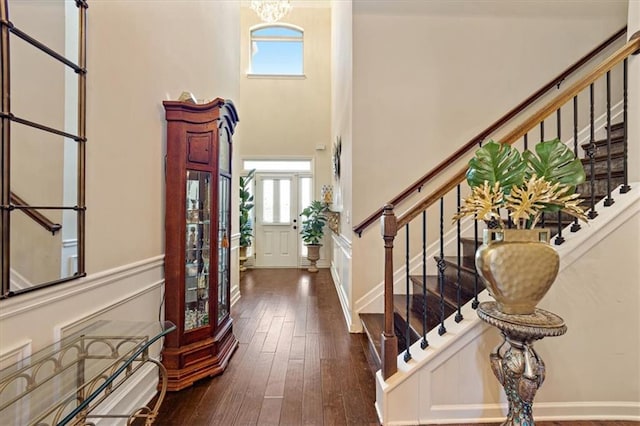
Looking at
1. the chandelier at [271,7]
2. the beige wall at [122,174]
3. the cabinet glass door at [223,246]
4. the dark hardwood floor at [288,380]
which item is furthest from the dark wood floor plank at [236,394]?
the chandelier at [271,7]

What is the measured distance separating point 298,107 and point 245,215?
8.32 ft

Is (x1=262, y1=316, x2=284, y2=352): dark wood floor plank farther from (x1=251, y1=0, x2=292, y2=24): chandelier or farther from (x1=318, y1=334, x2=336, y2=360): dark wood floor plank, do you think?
(x1=251, y1=0, x2=292, y2=24): chandelier

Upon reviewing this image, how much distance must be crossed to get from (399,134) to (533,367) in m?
2.22

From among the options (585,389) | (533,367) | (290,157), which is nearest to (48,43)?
(533,367)

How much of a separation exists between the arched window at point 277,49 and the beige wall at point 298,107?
0.58ft

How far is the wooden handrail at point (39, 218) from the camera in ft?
3.86

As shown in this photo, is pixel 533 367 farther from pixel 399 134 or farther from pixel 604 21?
pixel 604 21

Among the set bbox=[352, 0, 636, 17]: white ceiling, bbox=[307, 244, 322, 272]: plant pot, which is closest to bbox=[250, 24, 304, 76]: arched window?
bbox=[307, 244, 322, 272]: plant pot

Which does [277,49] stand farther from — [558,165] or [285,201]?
[558,165]

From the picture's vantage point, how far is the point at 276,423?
174 centimetres

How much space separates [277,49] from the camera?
6605 millimetres

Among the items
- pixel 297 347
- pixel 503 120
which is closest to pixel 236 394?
pixel 297 347

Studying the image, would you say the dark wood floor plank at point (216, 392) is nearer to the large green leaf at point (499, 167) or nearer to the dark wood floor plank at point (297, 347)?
the dark wood floor plank at point (297, 347)

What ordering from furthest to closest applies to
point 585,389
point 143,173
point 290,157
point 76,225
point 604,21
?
1. point 290,157
2. point 604,21
3. point 143,173
4. point 585,389
5. point 76,225
